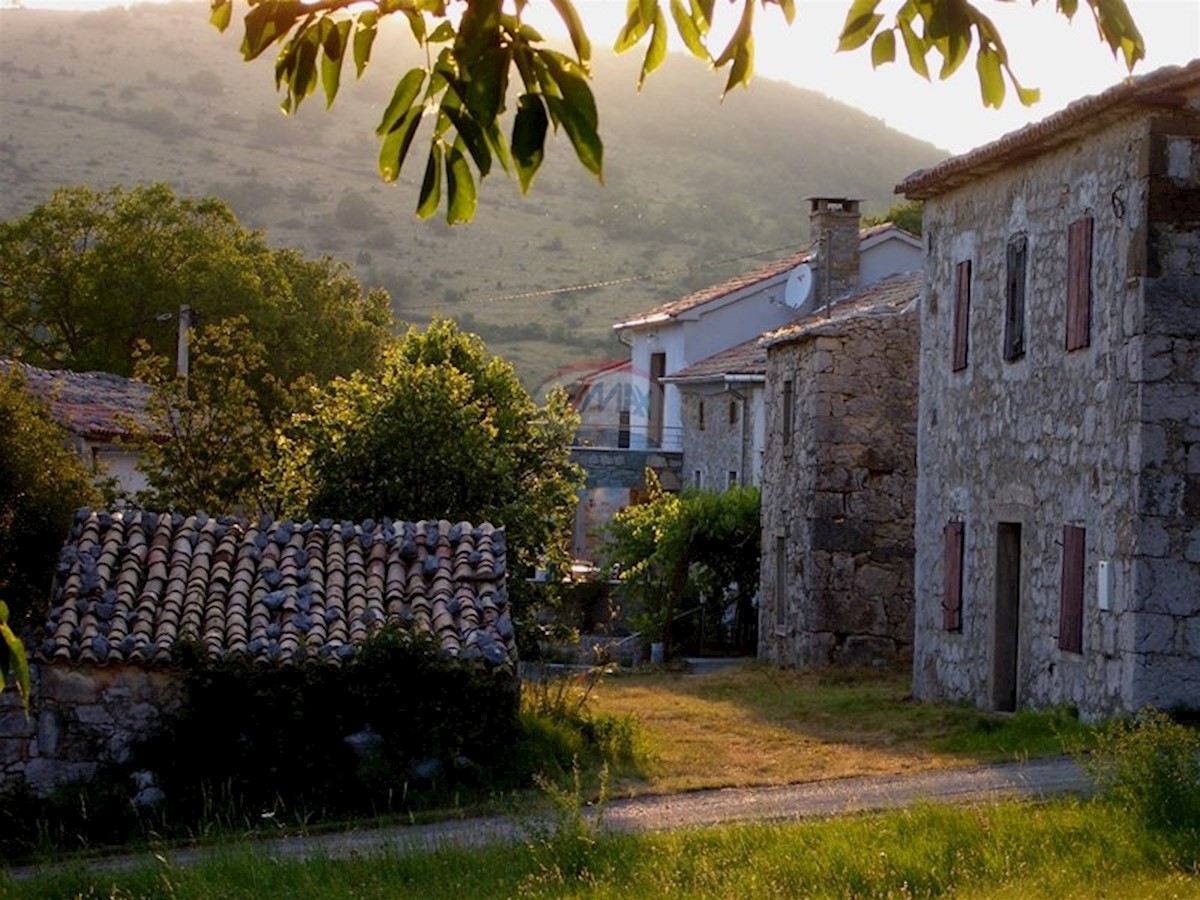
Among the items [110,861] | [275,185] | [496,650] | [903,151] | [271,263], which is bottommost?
[110,861]

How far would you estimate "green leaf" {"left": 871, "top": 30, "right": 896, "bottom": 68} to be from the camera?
4793mm

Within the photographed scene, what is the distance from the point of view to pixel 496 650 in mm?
16391

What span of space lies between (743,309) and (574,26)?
38057 millimetres

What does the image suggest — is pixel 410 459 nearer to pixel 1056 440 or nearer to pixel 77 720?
pixel 1056 440

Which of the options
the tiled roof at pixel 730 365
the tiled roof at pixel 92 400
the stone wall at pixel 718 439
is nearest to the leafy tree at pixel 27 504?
the tiled roof at pixel 92 400

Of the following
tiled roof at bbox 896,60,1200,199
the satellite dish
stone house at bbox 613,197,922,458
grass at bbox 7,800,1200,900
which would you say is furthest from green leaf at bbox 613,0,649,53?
the satellite dish

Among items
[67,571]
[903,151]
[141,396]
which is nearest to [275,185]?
[903,151]

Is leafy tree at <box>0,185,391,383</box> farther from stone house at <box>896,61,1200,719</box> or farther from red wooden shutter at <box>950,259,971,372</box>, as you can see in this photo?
red wooden shutter at <box>950,259,971,372</box>

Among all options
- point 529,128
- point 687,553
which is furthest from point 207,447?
point 529,128

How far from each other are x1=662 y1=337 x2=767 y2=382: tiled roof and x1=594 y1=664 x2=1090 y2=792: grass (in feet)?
38.2

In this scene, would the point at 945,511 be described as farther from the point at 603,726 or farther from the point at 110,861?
the point at 110,861

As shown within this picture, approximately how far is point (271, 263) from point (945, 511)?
24.0 meters

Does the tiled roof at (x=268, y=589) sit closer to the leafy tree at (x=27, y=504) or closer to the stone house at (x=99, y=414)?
the leafy tree at (x=27, y=504)

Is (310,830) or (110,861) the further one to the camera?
(310,830)
